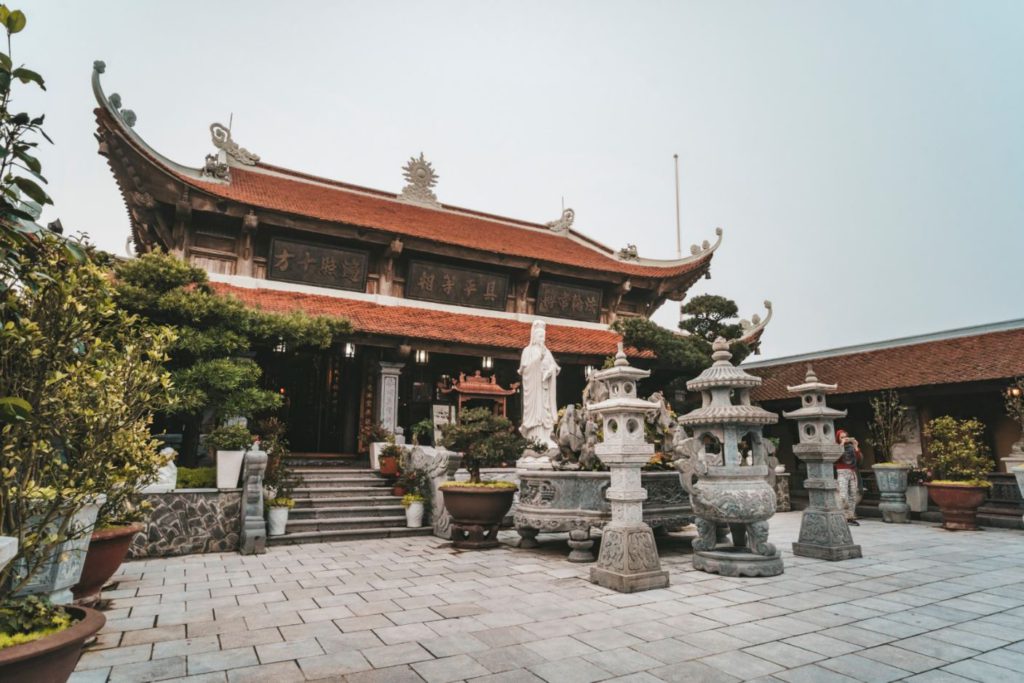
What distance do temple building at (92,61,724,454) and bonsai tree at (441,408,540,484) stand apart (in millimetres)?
4317

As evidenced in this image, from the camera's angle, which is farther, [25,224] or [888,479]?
[888,479]

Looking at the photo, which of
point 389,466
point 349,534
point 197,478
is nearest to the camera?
point 197,478

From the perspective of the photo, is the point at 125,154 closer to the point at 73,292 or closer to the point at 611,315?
the point at 73,292

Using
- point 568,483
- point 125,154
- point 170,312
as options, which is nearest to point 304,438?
point 170,312

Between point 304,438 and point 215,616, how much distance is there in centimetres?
981

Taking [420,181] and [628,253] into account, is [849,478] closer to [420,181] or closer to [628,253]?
[628,253]

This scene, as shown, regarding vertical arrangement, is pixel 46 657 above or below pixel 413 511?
above

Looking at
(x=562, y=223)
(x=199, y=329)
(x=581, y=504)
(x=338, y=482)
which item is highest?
(x=562, y=223)

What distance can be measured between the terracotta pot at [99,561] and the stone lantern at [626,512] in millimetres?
4225

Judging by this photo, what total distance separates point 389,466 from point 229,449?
3.04m

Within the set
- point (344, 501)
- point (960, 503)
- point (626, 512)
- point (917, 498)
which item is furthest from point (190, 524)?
point (917, 498)

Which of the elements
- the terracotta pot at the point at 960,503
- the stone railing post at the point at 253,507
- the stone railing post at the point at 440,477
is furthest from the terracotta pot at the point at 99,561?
the terracotta pot at the point at 960,503

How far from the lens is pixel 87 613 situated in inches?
107

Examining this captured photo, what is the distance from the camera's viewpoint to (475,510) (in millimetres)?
7570
